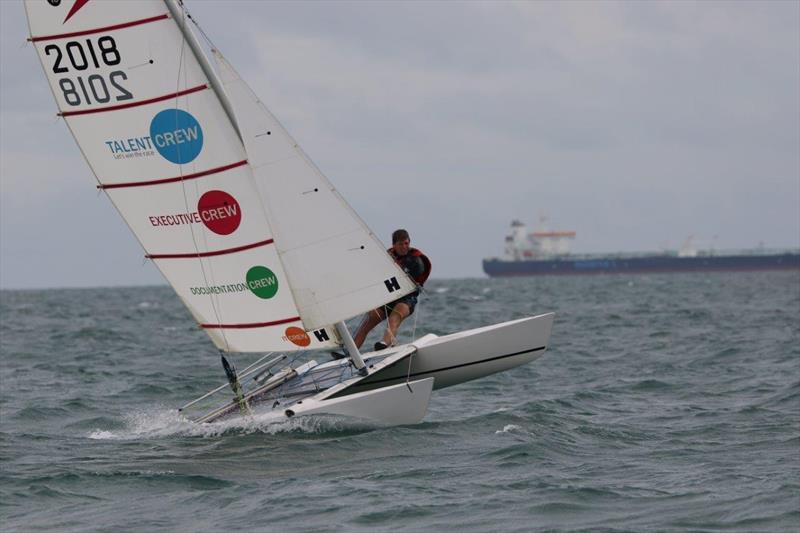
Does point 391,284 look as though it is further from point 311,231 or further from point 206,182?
point 206,182

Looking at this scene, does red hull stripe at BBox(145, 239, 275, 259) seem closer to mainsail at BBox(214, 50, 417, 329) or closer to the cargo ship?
mainsail at BBox(214, 50, 417, 329)

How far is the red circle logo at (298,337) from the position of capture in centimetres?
Answer: 1108

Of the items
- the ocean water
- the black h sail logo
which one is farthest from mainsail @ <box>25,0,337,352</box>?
the ocean water

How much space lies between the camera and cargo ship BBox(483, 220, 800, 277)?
112062 mm

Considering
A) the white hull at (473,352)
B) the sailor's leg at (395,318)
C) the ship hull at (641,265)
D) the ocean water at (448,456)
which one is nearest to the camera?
the ocean water at (448,456)

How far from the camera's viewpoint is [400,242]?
1185 centimetres

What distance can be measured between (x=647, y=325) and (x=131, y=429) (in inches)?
663

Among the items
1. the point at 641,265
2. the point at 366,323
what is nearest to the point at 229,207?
the point at 366,323

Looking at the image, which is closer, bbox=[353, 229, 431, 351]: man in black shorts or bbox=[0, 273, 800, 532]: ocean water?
bbox=[0, 273, 800, 532]: ocean water


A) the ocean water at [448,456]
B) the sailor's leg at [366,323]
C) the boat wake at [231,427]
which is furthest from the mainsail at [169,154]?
the ocean water at [448,456]

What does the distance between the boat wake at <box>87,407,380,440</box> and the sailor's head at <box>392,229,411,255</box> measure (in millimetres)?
1986

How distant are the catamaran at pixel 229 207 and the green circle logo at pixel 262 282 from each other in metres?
0.01

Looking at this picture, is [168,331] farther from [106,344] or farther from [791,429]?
[791,429]

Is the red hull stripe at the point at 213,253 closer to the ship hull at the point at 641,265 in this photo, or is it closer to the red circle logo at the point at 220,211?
the red circle logo at the point at 220,211
